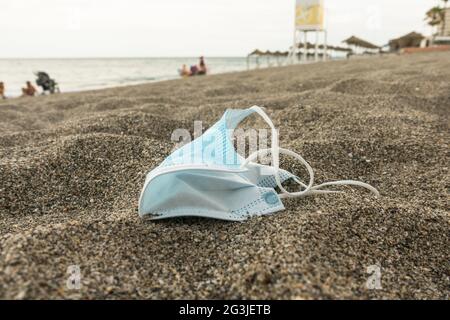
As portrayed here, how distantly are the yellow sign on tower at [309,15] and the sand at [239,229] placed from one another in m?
12.9

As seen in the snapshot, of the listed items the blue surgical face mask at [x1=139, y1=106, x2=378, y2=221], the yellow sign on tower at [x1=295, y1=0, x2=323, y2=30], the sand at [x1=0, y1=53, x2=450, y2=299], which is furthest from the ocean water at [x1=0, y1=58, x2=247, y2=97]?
the blue surgical face mask at [x1=139, y1=106, x2=378, y2=221]

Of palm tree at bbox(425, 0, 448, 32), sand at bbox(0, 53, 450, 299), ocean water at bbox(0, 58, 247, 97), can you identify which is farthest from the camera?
palm tree at bbox(425, 0, 448, 32)

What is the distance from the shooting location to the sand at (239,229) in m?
0.78

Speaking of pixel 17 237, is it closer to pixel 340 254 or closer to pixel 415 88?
pixel 340 254

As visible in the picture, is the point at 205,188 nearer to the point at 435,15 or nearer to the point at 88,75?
the point at 88,75

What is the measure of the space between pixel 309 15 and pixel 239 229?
1448cm

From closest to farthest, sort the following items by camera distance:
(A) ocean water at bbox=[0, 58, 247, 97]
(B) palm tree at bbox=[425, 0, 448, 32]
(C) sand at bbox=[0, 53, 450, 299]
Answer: (C) sand at bbox=[0, 53, 450, 299], (A) ocean water at bbox=[0, 58, 247, 97], (B) palm tree at bbox=[425, 0, 448, 32]

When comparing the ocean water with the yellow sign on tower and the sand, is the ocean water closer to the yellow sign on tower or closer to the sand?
the yellow sign on tower

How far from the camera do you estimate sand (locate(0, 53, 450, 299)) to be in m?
0.78

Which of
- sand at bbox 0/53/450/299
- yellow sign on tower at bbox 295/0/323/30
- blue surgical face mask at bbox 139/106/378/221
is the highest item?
yellow sign on tower at bbox 295/0/323/30

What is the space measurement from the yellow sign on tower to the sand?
12911mm

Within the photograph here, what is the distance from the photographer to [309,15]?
13922 millimetres

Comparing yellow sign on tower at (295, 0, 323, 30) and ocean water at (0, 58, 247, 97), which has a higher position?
yellow sign on tower at (295, 0, 323, 30)
